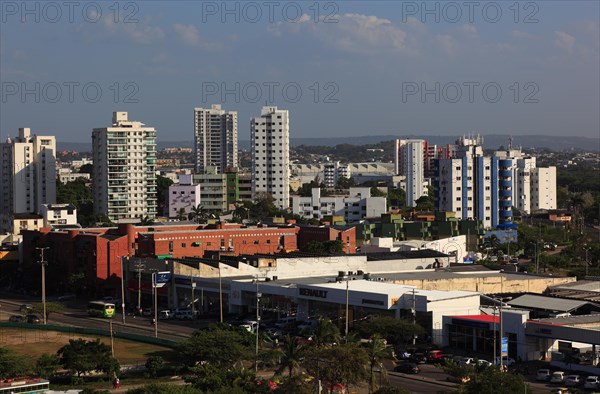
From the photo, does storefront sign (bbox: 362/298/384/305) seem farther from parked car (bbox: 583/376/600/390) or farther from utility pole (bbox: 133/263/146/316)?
utility pole (bbox: 133/263/146/316)

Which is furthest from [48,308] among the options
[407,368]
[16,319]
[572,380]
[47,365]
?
[572,380]

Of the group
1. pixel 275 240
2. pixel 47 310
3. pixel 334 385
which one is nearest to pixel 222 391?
pixel 334 385

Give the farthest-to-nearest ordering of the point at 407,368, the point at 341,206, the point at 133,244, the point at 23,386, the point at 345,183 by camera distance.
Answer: the point at 345,183 → the point at 341,206 → the point at 133,244 → the point at 407,368 → the point at 23,386

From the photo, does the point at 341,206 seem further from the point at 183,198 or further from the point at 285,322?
the point at 285,322

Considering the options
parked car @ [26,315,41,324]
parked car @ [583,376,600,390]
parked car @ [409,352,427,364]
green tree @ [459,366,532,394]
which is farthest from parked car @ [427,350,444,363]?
parked car @ [26,315,41,324]

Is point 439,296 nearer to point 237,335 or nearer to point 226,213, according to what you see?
point 237,335
